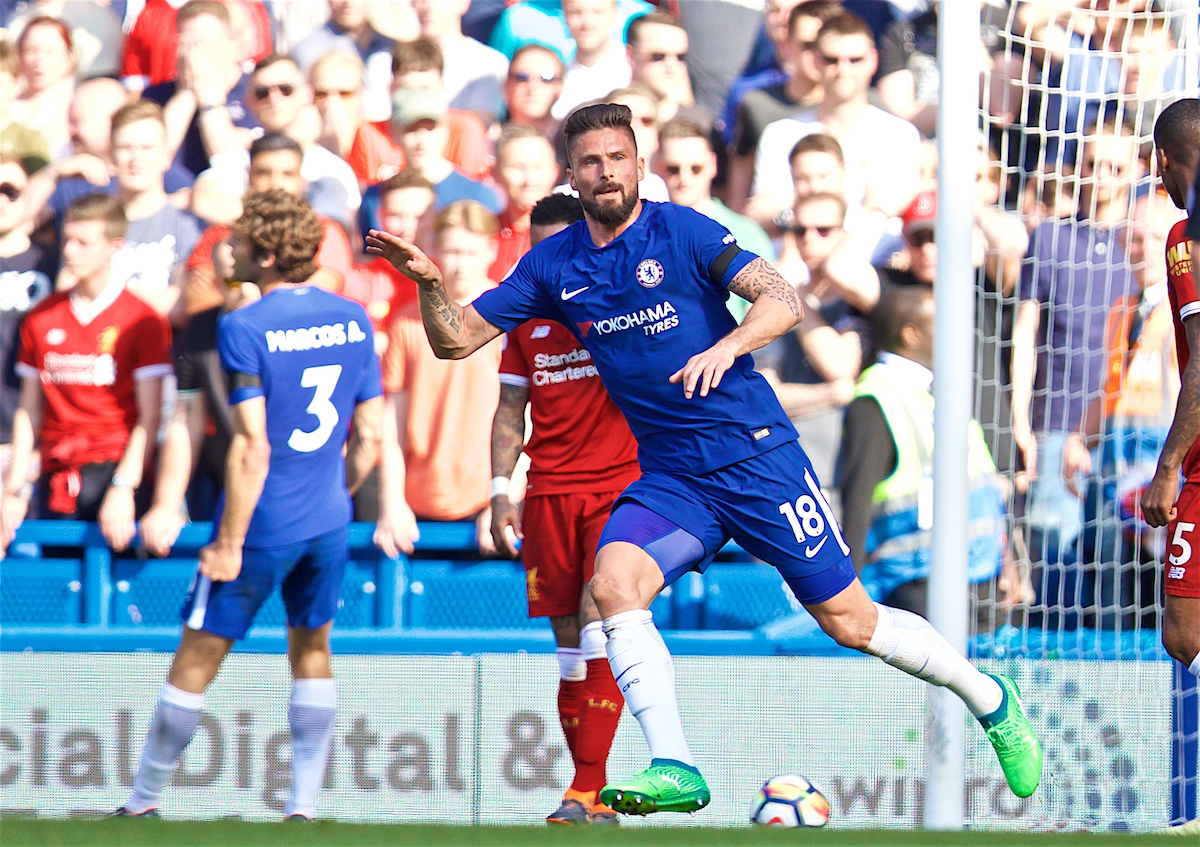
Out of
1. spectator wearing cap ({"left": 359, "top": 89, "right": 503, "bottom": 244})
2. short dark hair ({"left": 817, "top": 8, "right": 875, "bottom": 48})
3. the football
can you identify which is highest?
short dark hair ({"left": 817, "top": 8, "right": 875, "bottom": 48})

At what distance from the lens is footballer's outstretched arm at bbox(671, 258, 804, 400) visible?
347 centimetres

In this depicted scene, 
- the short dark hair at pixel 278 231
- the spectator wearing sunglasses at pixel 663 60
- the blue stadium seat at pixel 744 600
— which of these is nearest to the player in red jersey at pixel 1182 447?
the blue stadium seat at pixel 744 600

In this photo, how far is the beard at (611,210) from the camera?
12.8 ft

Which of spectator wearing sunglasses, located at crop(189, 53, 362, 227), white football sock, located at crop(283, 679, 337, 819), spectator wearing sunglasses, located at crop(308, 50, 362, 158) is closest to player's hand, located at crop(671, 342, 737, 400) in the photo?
white football sock, located at crop(283, 679, 337, 819)

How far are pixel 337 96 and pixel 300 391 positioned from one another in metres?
2.55

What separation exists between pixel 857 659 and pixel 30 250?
456 cm

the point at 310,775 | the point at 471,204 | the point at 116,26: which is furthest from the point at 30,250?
the point at 310,775

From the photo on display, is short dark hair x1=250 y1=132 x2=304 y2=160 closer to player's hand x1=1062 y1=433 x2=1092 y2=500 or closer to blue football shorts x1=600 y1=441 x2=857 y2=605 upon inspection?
blue football shorts x1=600 y1=441 x2=857 y2=605

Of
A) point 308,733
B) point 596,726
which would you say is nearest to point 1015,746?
point 596,726

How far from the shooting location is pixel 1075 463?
6.01 metres

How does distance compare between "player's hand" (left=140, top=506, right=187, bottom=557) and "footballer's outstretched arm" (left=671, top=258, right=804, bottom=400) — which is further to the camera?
"player's hand" (left=140, top=506, right=187, bottom=557)

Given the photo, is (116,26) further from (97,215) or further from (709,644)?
(709,644)

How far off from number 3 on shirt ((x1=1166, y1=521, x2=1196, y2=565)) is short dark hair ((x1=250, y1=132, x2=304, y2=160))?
4602 millimetres

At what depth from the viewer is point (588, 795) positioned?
4.69 meters
